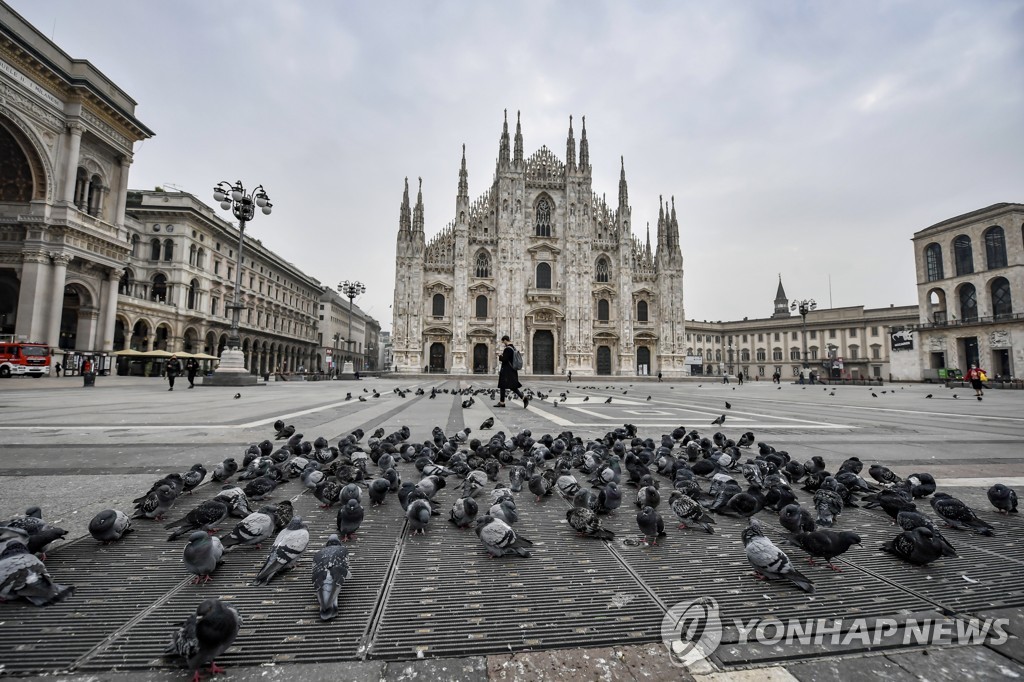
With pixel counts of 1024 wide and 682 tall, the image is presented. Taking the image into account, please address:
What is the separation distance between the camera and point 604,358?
39.7 m

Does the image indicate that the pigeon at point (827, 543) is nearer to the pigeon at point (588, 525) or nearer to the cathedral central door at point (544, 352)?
the pigeon at point (588, 525)

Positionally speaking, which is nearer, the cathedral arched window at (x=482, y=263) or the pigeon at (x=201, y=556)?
the pigeon at (x=201, y=556)

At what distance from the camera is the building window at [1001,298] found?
34838 mm

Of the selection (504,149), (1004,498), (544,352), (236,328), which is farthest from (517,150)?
(1004,498)

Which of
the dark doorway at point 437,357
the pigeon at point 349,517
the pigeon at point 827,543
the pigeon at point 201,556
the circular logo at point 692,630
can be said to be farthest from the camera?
the dark doorway at point 437,357

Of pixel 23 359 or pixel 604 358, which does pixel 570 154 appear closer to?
pixel 604 358

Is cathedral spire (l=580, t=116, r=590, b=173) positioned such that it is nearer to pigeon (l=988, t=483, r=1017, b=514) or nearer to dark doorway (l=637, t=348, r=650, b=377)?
dark doorway (l=637, t=348, r=650, b=377)

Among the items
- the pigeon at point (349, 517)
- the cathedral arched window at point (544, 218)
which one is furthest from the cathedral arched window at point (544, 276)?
the pigeon at point (349, 517)

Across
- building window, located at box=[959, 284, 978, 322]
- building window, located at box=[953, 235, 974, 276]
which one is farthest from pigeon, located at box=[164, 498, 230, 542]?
building window, located at box=[953, 235, 974, 276]

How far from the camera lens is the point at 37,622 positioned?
127 cm

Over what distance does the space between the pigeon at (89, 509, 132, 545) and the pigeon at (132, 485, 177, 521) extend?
22cm

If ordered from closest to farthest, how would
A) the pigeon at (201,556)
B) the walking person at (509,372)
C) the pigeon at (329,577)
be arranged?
the pigeon at (329,577) → the pigeon at (201,556) → the walking person at (509,372)

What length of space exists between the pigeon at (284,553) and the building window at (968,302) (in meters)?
52.9

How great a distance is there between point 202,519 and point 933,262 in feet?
185
